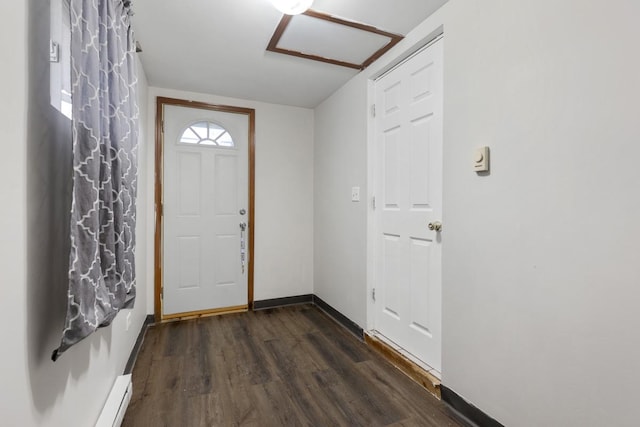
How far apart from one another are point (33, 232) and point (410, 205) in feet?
6.12

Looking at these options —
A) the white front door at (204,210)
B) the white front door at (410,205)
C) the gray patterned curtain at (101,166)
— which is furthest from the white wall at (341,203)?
the gray patterned curtain at (101,166)

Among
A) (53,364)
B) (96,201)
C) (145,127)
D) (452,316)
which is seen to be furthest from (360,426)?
(145,127)

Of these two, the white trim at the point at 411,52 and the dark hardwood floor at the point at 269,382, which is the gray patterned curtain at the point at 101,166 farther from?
the white trim at the point at 411,52

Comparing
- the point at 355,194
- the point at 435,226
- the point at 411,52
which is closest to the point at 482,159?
the point at 435,226

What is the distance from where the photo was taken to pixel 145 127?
8.72ft


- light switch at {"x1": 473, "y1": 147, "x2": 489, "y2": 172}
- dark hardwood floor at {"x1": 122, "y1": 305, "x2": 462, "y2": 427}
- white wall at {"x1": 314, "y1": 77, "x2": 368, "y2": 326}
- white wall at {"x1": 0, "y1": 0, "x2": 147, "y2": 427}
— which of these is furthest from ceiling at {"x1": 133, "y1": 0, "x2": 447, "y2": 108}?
dark hardwood floor at {"x1": 122, "y1": 305, "x2": 462, "y2": 427}

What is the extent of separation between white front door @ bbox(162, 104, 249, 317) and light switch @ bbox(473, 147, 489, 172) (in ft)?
7.59

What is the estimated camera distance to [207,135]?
9.97 ft

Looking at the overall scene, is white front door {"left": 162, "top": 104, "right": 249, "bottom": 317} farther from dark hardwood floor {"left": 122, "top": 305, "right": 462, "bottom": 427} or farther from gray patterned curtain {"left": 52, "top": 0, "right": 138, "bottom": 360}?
gray patterned curtain {"left": 52, "top": 0, "right": 138, "bottom": 360}

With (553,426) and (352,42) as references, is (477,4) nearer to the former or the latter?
(352,42)

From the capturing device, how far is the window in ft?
9.74

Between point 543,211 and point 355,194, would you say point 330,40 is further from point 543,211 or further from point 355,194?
point 543,211

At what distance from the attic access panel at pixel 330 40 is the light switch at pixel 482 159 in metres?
1.02

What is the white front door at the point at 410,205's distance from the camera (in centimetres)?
184
